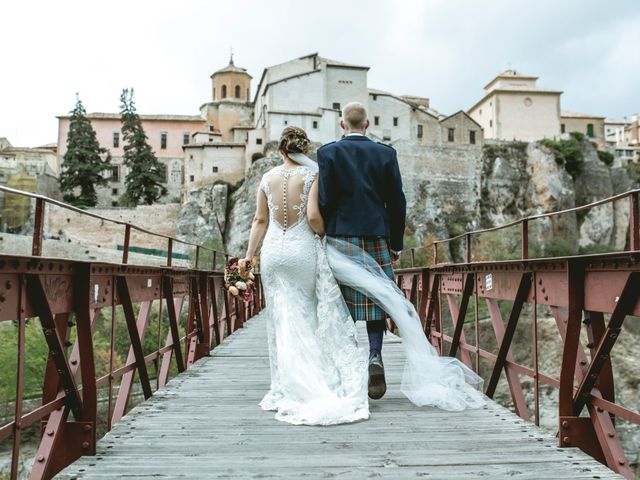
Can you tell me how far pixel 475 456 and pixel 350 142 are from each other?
235cm

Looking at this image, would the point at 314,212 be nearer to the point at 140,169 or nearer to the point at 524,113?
the point at 140,169

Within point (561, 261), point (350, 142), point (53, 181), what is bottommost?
point (561, 261)

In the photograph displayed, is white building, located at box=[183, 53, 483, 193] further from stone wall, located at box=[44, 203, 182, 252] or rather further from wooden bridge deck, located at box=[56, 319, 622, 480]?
wooden bridge deck, located at box=[56, 319, 622, 480]

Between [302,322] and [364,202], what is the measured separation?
3.25 ft

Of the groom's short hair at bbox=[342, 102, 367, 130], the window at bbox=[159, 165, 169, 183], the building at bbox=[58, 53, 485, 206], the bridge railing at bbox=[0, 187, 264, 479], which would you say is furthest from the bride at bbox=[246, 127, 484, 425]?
the window at bbox=[159, 165, 169, 183]

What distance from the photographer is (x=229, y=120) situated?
56219mm

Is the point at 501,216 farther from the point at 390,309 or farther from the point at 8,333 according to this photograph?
the point at 390,309

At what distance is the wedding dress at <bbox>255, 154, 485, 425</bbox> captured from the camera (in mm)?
4074

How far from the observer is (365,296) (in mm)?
4293

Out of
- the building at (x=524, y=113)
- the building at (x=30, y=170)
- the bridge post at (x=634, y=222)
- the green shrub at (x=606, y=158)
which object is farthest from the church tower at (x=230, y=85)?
the bridge post at (x=634, y=222)

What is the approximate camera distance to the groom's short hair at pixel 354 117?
14.5ft

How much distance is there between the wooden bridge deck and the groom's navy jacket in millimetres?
1328

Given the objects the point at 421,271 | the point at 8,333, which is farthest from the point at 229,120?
the point at 421,271

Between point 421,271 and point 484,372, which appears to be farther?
point 484,372
